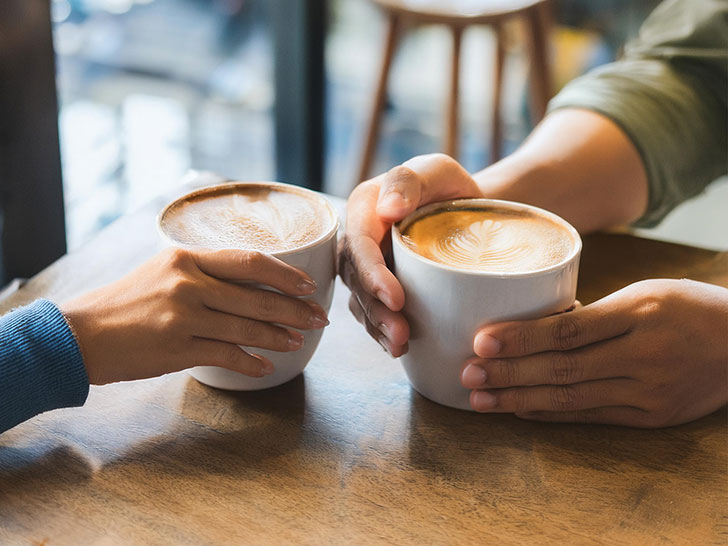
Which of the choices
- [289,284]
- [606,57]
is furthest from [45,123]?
[606,57]

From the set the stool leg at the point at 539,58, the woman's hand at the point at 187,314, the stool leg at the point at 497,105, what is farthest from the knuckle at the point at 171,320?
the stool leg at the point at 497,105

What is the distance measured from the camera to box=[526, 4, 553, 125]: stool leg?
83.4 inches

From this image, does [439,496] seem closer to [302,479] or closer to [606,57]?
[302,479]

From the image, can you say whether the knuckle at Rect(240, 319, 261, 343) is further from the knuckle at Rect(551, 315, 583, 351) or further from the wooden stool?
the wooden stool

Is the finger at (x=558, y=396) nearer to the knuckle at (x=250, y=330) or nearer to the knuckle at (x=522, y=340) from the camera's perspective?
the knuckle at (x=522, y=340)

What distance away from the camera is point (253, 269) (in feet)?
2.29

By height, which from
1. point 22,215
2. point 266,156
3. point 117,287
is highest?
point 117,287

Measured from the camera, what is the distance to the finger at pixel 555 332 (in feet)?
2.27

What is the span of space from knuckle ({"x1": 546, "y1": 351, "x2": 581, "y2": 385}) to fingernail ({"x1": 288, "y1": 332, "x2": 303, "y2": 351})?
0.75 feet

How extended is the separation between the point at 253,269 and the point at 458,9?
1.57 metres

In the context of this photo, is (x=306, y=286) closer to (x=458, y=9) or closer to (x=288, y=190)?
(x=288, y=190)

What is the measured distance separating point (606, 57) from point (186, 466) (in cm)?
246

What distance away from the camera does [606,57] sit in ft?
9.01

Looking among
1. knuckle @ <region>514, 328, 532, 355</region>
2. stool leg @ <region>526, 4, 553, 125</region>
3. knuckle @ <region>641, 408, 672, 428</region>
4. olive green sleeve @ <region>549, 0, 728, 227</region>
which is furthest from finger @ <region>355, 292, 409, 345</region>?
stool leg @ <region>526, 4, 553, 125</region>
